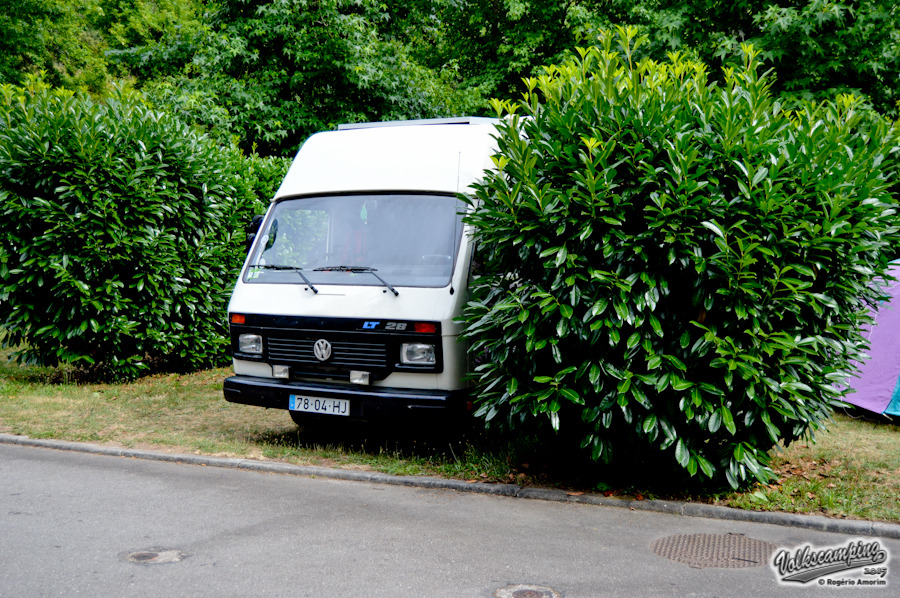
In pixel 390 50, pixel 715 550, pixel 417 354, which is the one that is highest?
pixel 390 50

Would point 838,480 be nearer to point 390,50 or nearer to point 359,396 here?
point 359,396

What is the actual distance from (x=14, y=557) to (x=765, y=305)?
5193 millimetres

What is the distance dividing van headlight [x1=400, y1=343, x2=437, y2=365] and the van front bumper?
0.25 metres

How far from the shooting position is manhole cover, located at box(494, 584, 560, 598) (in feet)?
13.9

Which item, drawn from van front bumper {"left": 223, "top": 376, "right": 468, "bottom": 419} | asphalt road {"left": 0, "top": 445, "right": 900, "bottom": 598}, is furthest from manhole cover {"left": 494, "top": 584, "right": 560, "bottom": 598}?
van front bumper {"left": 223, "top": 376, "right": 468, "bottom": 419}

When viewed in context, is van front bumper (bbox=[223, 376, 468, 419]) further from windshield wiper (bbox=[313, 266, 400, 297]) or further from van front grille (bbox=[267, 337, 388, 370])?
windshield wiper (bbox=[313, 266, 400, 297])

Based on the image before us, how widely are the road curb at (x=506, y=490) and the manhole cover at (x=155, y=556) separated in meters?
2.17

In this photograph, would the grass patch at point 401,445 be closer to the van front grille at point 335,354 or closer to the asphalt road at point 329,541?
the asphalt road at point 329,541

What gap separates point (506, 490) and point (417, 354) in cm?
137

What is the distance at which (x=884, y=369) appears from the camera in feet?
31.2

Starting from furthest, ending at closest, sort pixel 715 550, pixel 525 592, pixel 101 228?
pixel 101 228 → pixel 715 550 → pixel 525 592

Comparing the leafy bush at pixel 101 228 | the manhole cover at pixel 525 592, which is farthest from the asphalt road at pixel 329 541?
the leafy bush at pixel 101 228

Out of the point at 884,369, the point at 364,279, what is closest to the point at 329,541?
the point at 364,279

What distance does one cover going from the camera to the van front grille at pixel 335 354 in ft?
22.9
